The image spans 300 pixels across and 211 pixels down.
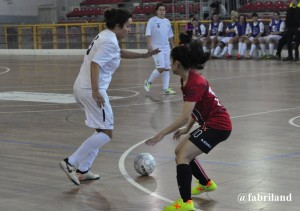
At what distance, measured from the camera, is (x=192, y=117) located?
722 centimetres

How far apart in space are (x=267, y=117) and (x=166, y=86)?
15.6 ft

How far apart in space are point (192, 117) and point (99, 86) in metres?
1.41

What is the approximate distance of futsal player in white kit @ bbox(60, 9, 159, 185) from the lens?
8094mm

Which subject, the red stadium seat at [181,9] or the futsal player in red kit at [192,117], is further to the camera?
the red stadium seat at [181,9]

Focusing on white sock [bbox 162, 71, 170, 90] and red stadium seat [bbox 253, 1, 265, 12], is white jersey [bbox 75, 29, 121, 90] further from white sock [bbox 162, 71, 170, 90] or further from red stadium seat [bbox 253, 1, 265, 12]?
red stadium seat [bbox 253, 1, 265, 12]

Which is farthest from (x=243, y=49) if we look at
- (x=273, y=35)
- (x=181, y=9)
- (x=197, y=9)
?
(x=181, y=9)

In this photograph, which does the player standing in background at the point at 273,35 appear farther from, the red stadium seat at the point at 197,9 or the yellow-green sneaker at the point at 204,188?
the yellow-green sneaker at the point at 204,188

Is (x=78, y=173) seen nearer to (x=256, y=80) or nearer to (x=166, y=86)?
(x=166, y=86)

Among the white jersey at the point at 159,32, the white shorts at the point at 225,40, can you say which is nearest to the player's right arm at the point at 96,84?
the white jersey at the point at 159,32

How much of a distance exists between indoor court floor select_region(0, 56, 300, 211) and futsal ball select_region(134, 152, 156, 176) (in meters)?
0.10

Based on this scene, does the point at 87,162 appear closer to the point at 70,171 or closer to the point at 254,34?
the point at 70,171

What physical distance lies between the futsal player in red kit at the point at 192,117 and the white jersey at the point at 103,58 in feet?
4.35

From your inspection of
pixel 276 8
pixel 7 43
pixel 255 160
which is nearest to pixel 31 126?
pixel 255 160

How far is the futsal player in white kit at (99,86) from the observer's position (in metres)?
8.09
